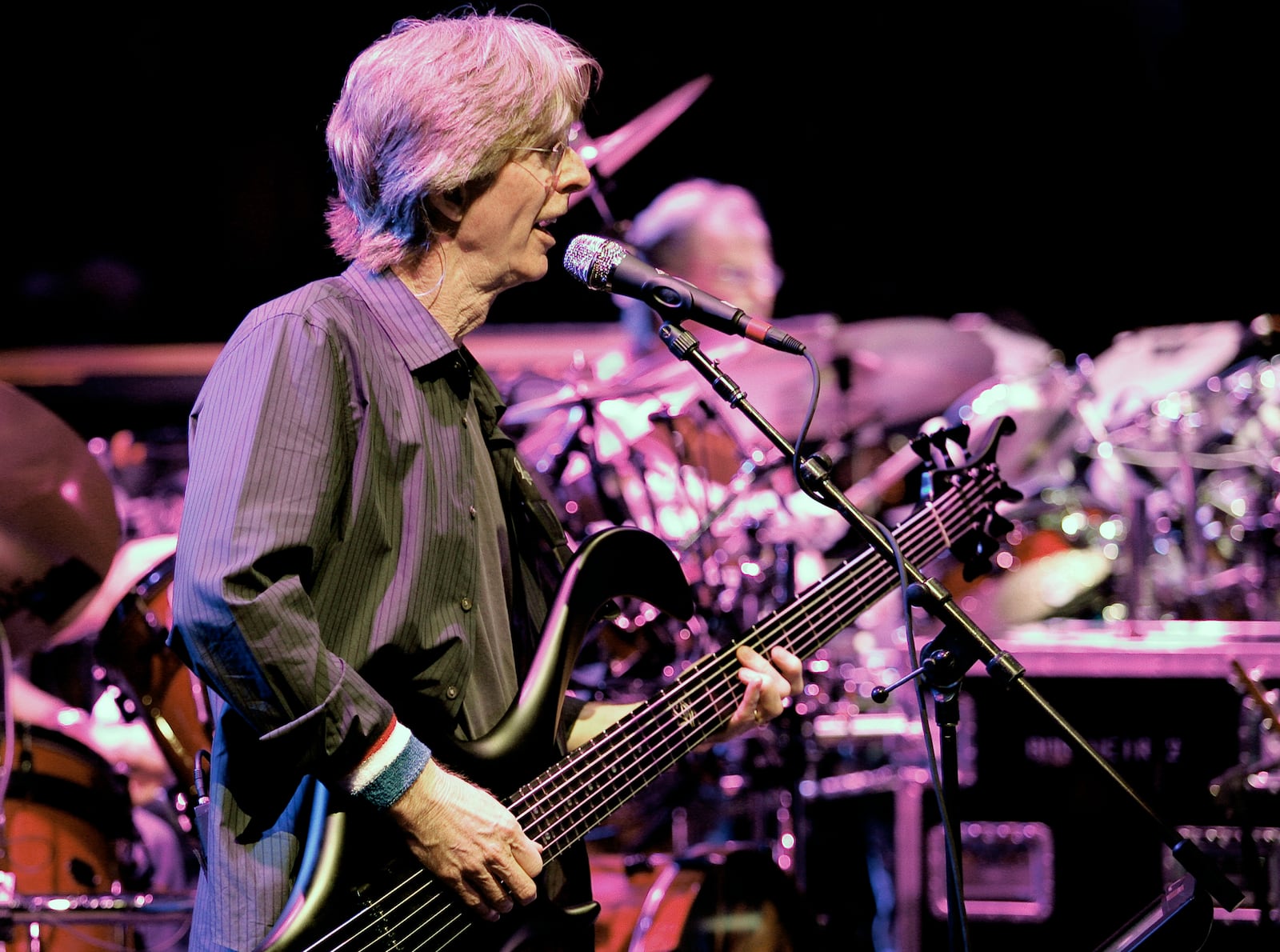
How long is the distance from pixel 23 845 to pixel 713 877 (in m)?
1.83

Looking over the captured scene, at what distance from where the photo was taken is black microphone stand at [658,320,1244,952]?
183 centimetres

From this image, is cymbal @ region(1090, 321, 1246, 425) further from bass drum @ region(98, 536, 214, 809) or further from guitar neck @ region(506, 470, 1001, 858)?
bass drum @ region(98, 536, 214, 809)

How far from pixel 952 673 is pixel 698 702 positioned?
19.1 inches

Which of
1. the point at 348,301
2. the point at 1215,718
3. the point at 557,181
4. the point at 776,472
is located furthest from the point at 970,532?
the point at 1215,718

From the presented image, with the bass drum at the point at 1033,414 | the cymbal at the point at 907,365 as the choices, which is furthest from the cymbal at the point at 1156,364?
the cymbal at the point at 907,365

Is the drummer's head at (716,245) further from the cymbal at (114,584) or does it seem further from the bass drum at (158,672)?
the bass drum at (158,672)

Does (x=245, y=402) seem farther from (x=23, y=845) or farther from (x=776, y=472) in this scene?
(x=776, y=472)

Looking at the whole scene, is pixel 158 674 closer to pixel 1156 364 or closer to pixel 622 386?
pixel 622 386

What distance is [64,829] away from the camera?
3.20 meters

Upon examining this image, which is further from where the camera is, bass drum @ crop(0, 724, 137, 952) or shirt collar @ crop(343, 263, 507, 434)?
bass drum @ crop(0, 724, 137, 952)

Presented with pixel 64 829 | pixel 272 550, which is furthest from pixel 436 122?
pixel 64 829

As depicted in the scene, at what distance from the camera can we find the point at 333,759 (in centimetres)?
160

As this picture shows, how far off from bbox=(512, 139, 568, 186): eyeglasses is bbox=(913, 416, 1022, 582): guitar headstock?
870mm

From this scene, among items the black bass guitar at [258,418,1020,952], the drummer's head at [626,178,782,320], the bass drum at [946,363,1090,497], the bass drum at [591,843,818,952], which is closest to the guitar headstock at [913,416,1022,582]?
the black bass guitar at [258,418,1020,952]
